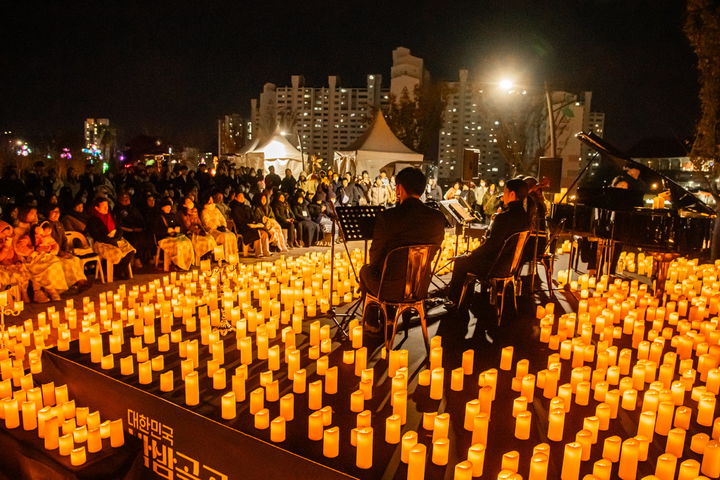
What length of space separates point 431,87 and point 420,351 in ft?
108

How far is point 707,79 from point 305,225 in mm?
9949

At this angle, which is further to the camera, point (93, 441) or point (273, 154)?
point (273, 154)

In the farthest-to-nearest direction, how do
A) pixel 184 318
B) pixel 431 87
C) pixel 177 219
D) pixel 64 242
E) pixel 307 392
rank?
pixel 431 87 < pixel 177 219 < pixel 64 242 < pixel 184 318 < pixel 307 392

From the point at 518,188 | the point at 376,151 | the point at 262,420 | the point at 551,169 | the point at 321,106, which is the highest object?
the point at 321,106

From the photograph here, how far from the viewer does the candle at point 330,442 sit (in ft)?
8.73

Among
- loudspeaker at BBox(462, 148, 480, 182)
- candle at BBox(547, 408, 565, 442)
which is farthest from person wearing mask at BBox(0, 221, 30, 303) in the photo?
loudspeaker at BBox(462, 148, 480, 182)

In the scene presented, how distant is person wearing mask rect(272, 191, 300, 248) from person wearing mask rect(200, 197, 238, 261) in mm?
1848

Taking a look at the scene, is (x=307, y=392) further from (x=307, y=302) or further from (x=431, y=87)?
(x=431, y=87)

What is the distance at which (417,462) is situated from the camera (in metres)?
2.41

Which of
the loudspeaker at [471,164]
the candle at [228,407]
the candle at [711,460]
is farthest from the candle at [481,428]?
the loudspeaker at [471,164]

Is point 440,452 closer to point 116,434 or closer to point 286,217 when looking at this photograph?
point 116,434

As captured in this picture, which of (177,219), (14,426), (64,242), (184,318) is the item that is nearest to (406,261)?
(184,318)

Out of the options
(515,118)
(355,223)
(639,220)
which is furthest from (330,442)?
(515,118)

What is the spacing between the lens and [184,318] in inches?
194
